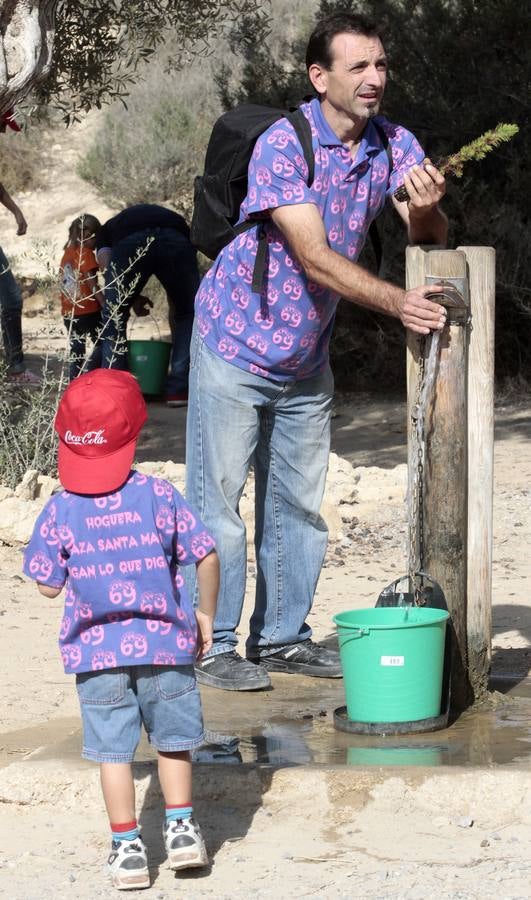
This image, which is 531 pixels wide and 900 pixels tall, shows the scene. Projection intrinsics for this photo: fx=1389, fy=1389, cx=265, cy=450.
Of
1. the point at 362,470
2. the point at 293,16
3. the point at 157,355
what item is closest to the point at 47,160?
the point at 293,16

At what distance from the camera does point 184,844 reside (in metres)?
3.07

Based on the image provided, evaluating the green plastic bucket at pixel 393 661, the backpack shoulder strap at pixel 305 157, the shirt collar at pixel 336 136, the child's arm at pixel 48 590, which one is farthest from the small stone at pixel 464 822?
the shirt collar at pixel 336 136

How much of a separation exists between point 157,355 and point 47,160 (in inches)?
538

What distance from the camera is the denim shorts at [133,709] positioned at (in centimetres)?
310

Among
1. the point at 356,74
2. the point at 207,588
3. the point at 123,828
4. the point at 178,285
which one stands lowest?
the point at 123,828

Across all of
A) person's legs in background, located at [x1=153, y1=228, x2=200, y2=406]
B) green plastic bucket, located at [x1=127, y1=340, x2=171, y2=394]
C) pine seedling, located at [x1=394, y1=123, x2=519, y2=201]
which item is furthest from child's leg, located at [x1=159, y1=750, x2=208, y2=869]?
green plastic bucket, located at [x1=127, y1=340, x2=171, y2=394]

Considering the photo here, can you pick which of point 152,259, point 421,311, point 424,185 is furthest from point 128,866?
point 152,259

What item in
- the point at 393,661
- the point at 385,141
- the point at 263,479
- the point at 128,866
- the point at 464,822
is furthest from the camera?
the point at 263,479

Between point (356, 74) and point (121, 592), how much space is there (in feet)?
5.89

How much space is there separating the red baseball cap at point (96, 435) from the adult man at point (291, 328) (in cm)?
102

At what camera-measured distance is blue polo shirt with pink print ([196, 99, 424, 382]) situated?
404cm

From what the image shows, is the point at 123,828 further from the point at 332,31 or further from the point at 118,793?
the point at 332,31

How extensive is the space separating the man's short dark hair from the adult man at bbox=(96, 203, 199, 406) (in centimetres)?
576

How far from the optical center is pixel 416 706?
3.86 metres
